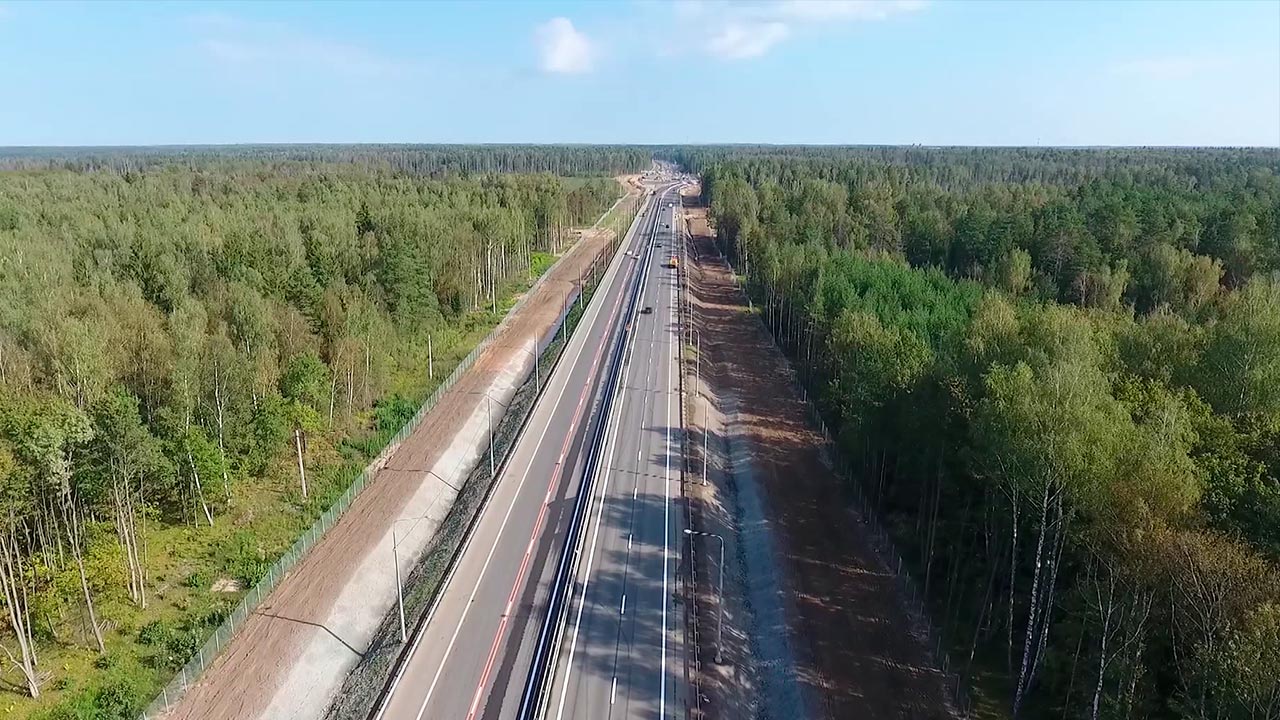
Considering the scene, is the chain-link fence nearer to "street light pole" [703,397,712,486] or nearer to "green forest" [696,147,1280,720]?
"street light pole" [703,397,712,486]

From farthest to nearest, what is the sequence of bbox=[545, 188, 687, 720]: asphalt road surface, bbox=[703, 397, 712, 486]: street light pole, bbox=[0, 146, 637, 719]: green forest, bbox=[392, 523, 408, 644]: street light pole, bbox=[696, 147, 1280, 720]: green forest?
1. bbox=[703, 397, 712, 486]: street light pole
2. bbox=[392, 523, 408, 644]: street light pole
3. bbox=[0, 146, 637, 719]: green forest
4. bbox=[545, 188, 687, 720]: asphalt road surface
5. bbox=[696, 147, 1280, 720]: green forest

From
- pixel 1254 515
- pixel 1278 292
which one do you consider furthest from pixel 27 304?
pixel 1278 292

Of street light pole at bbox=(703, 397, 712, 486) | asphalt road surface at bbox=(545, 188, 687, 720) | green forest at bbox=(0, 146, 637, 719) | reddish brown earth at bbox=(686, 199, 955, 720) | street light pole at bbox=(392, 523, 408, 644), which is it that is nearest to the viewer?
asphalt road surface at bbox=(545, 188, 687, 720)

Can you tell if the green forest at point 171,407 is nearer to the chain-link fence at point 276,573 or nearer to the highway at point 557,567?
the chain-link fence at point 276,573

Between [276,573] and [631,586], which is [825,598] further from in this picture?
[276,573]

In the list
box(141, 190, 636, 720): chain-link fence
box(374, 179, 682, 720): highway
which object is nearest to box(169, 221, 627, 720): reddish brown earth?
box(141, 190, 636, 720): chain-link fence

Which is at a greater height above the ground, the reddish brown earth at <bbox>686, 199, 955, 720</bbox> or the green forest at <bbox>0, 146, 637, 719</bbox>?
the green forest at <bbox>0, 146, 637, 719</bbox>

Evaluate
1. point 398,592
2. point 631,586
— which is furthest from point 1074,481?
point 398,592
